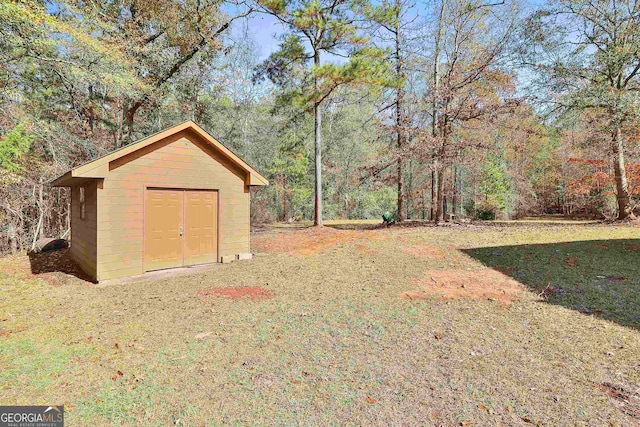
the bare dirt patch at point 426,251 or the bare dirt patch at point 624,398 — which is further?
the bare dirt patch at point 426,251

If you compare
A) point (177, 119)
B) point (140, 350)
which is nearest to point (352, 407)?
point (140, 350)

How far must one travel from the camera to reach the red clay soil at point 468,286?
579 centimetres

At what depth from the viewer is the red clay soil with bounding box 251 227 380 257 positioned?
10.3 m

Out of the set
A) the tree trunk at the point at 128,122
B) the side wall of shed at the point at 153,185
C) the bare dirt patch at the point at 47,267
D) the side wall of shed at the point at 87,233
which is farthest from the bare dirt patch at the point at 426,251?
the tree trunk at the point at 128,122

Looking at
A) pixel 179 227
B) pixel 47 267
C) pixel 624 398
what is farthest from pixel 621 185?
pixel 47 267

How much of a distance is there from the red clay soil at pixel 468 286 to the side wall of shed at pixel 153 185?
5.39 meters

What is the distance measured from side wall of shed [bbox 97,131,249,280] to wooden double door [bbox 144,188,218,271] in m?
0.16

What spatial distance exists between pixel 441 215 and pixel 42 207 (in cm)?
1633

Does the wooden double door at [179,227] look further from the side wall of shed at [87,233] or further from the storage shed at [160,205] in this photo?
the side wall of shed at [87,233]

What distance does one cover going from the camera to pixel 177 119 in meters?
17.5

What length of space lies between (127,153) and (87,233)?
2.30 meters

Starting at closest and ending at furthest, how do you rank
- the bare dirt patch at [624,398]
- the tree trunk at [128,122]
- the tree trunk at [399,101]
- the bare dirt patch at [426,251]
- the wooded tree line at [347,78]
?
the bare dirt patch at [624,398]
the bare dirt patch at [426,251]
the wooded tree line at [347,78]
the tree trunk at [128,122]
the tree trunk at [399,101]

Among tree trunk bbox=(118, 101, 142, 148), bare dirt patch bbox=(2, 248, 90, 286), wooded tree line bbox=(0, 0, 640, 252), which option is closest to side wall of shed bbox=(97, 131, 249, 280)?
bare dirt patch bbox=(2, 248, 90, 286)

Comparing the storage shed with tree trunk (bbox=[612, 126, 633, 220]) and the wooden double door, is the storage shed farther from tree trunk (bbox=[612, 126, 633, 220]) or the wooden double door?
tree trunk (bbox=[612, 126, 633, 220])
